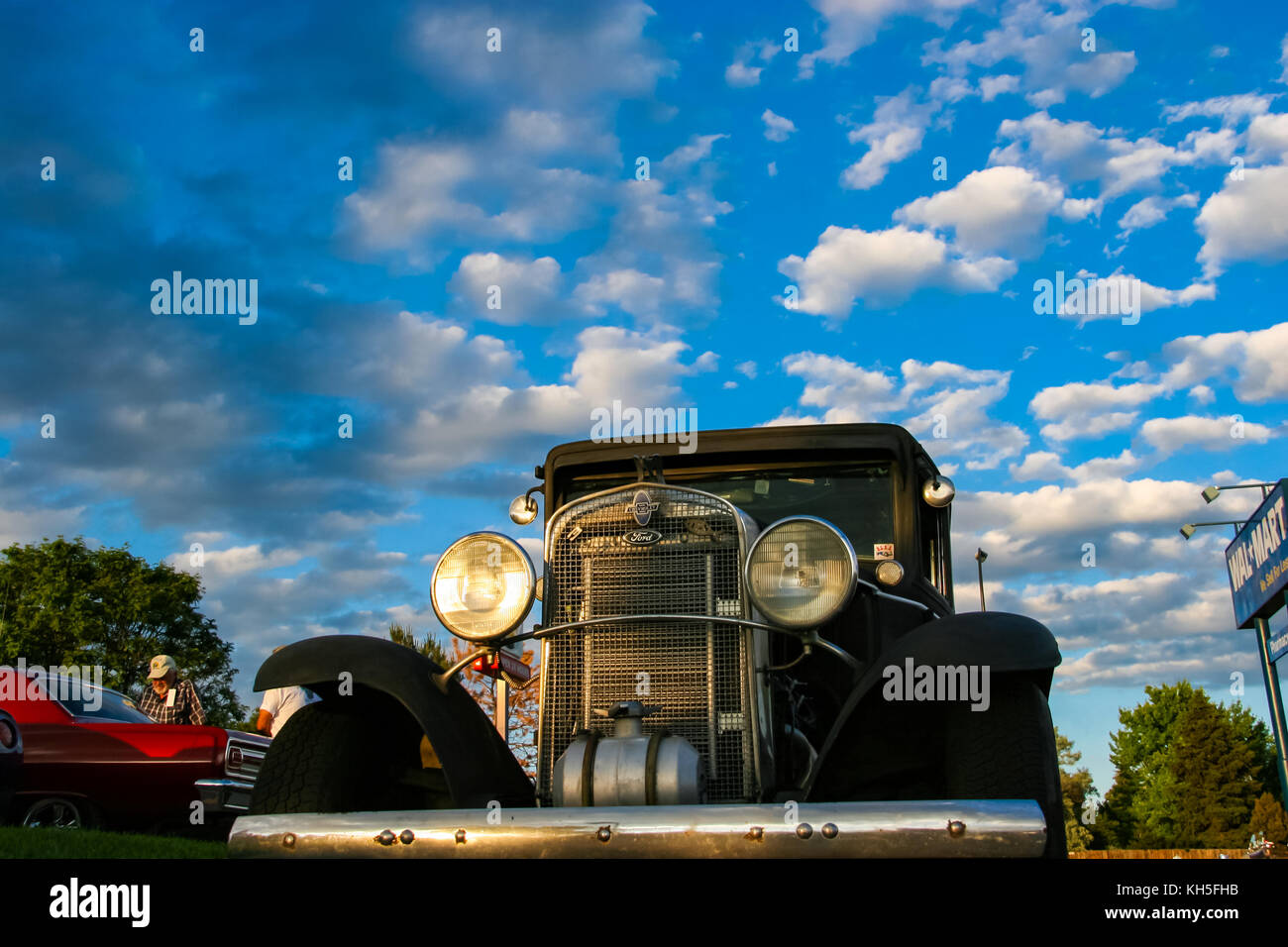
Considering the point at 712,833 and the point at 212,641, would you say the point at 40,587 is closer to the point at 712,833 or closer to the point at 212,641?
the point at 212,641

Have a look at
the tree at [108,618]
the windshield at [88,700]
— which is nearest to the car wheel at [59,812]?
the windshield at [88,700]

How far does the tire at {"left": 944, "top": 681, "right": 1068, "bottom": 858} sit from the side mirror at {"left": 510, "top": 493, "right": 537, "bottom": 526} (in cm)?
260


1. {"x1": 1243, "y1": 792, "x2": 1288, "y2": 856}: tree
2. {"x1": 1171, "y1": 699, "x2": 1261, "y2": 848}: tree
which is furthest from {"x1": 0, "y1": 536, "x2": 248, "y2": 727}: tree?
{"x1": 1171, "y1": 699, "x2": 1261, "y2": 848}: tree

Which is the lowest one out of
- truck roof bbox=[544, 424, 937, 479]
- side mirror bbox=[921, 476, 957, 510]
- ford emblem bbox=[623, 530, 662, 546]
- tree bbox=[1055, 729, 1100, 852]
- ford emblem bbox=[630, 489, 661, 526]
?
tree bbox=[1055, 729, 1100, 852]

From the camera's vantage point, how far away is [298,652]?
3703mm

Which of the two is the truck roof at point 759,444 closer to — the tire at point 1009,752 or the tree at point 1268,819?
the tire at point 1009,752

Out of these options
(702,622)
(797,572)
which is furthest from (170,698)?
Answer: (797,572)

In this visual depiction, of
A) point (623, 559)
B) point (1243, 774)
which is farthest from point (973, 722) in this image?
point (1243, 774)

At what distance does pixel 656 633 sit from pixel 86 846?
4.11m

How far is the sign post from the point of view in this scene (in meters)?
15.7

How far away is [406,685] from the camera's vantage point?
12.0ft

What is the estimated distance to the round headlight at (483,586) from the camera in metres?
3.79
